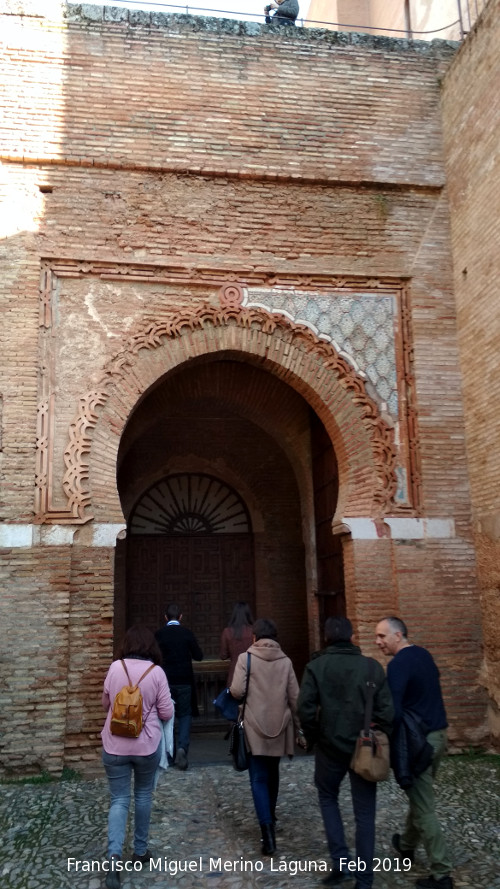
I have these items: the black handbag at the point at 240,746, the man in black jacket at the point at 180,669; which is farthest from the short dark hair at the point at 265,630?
the man in black jacket at the point at 180,669

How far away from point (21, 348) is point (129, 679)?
11.4 ft

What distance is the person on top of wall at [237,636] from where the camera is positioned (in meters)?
6.06

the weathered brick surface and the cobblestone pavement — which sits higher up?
the weathered brick surface

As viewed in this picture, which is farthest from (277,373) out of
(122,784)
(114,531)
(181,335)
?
(122,784)

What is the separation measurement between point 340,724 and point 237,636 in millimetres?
2762

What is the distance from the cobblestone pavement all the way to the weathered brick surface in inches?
31.0

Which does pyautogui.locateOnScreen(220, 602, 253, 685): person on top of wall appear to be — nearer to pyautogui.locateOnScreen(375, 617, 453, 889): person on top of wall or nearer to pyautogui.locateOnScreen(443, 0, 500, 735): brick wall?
pyautogui.locateOnScreen(443, 0, 500, 735): brick wall

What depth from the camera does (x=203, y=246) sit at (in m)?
6.77

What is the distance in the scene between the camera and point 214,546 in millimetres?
9812

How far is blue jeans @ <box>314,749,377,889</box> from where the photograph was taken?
132 inches

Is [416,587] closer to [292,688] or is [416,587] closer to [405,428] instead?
[405,428]

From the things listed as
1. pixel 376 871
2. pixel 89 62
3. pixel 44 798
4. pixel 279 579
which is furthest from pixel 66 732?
pixel 89 62

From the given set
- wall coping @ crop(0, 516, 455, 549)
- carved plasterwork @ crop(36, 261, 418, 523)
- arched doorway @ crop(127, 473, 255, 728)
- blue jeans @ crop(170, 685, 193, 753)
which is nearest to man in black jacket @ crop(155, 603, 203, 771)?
blue jeans @ crop(170, 685, 193, 753)

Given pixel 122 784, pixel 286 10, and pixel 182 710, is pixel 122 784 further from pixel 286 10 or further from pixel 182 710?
pixel 286 10
